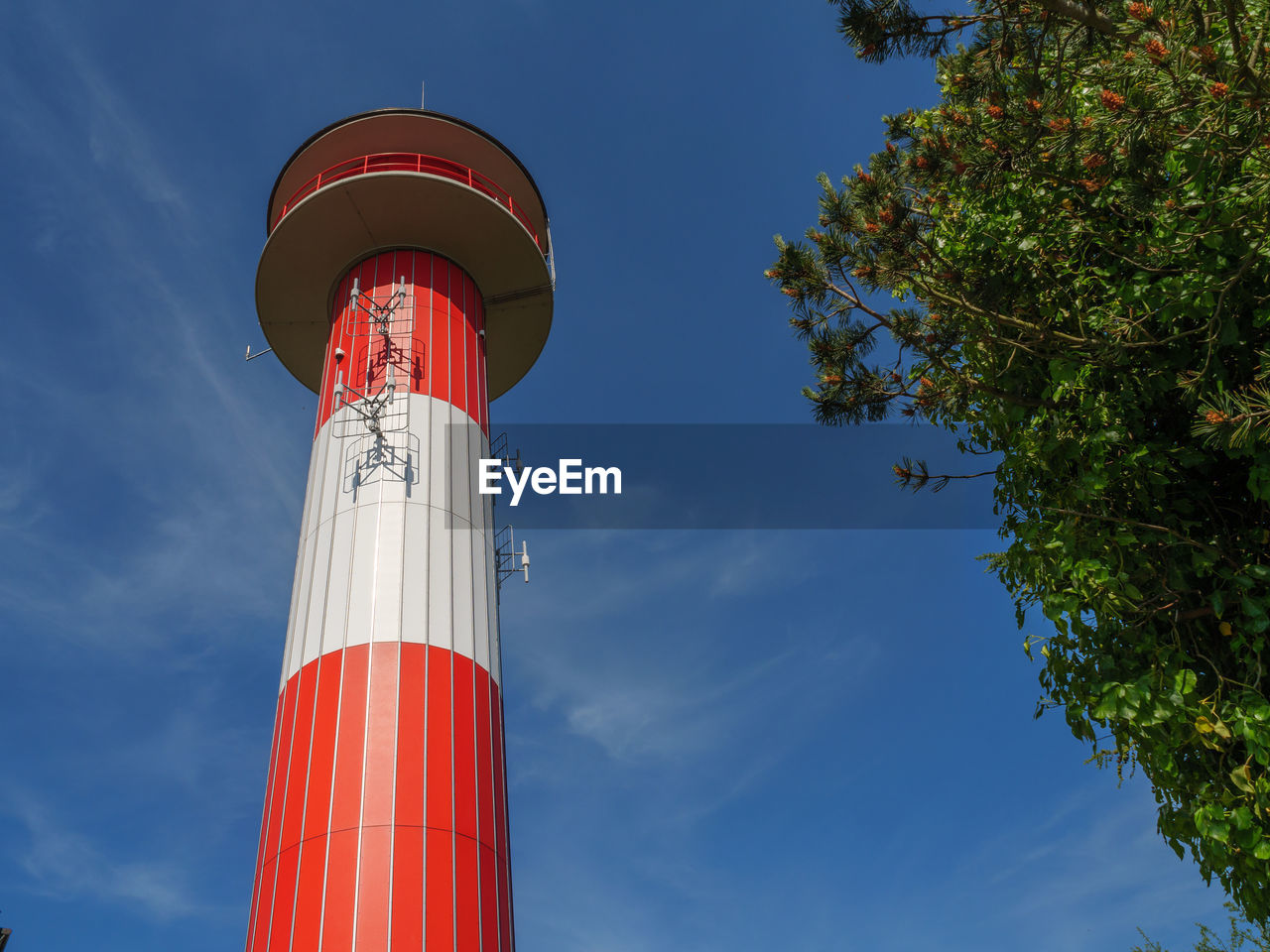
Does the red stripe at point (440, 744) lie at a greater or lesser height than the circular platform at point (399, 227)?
lesser

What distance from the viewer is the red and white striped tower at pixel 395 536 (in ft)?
38.5

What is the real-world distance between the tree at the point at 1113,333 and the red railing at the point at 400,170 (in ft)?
35.5

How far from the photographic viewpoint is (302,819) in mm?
12023

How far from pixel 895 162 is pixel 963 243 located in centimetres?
117

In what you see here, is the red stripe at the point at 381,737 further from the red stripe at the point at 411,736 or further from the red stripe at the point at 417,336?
the red stripe at the point at 417,336

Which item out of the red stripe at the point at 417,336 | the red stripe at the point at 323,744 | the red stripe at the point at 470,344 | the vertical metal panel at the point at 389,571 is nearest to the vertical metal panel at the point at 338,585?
the red stripe at the point at 323,744

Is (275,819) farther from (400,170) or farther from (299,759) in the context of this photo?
(400,170)

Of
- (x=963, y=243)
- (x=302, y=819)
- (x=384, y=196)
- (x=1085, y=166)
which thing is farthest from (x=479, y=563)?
(x=1085, y=166)

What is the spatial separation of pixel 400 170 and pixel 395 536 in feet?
24.9

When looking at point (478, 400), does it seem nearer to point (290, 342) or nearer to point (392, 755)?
point (290, 342)

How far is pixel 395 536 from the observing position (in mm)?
14195

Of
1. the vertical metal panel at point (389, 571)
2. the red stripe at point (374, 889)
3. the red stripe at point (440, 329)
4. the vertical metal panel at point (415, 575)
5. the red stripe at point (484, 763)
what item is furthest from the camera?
the red stripe at point (440, 329)

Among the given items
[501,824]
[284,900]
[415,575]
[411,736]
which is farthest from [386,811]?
[415,575]

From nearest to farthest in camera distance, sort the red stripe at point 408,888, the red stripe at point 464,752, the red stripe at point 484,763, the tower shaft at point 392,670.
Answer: the red stripe at point 408,888 → the tower shaft at point 392,670 → the red stripe at point 464,752 → the red stripe at point 484,763
